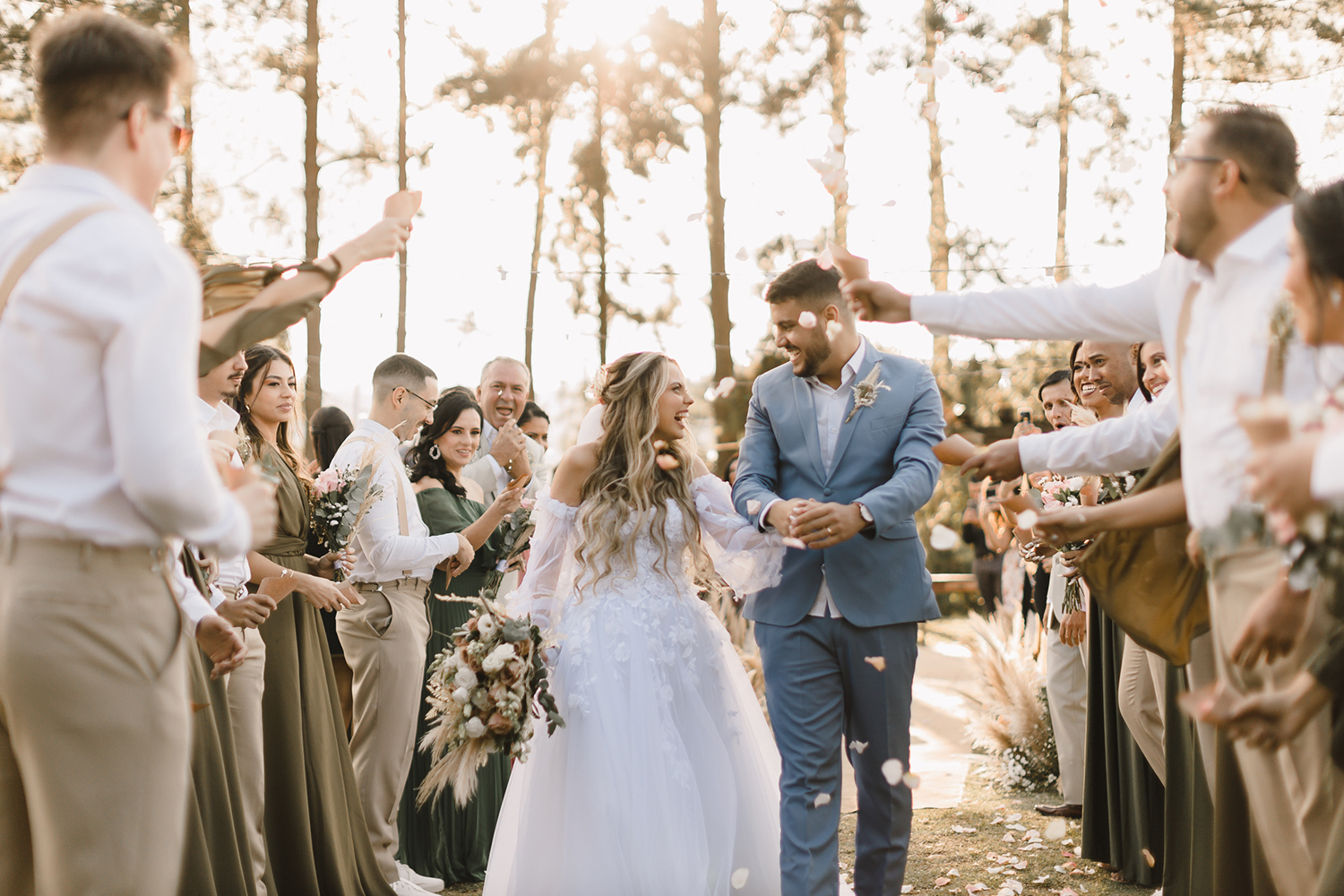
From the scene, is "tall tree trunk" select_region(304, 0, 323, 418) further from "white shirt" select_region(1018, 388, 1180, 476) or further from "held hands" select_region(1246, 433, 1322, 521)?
"held hands" select_region(1246, 433, 1322, 521)

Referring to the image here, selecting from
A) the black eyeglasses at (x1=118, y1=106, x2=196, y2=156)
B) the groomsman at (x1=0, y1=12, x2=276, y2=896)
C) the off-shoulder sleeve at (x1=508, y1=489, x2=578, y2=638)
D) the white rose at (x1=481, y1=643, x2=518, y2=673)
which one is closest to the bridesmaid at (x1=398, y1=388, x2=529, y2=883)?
the off-shoulder sleeve at (x1=508, y1=489, x2=578, y2=638)

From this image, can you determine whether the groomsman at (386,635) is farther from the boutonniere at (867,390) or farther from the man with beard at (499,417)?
the boutonniere at (867,390)

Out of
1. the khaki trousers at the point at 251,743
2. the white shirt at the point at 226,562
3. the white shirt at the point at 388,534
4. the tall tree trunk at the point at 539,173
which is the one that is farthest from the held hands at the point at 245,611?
the tall tree trunk at the point at 539,173

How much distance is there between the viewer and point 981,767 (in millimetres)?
7328

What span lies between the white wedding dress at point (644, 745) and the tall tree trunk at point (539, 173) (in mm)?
9196

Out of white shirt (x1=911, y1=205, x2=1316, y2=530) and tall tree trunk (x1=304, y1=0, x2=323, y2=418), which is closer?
white shirt (x1=911, y1=205, x2=1316, y2=530)

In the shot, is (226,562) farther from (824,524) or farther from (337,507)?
(824,524)

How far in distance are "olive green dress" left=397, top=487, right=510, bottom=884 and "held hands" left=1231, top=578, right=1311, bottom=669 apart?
381cm

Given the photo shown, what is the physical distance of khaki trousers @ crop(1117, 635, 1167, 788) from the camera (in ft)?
14.5

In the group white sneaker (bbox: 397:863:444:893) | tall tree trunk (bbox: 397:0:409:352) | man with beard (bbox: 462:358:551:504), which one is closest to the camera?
white sneaker (bbox: 397:863:444:893)

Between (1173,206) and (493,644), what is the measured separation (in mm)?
2808

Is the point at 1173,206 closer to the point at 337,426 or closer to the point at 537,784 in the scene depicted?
the point at 537,784

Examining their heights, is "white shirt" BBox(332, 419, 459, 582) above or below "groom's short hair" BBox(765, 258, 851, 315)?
below

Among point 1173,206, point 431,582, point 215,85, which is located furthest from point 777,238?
point 1173,206
